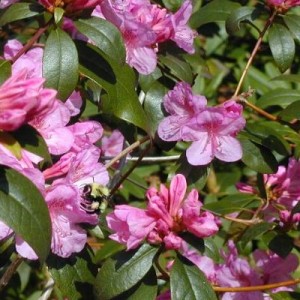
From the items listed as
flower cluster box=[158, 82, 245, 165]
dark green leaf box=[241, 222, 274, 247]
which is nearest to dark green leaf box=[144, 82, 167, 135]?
flower cluster box=[158, 82, 245, 165]

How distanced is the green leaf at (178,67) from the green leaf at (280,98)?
37cm

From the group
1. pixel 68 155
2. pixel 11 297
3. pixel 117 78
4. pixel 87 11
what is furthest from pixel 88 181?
pixel 11 297

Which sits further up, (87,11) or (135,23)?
(87,11)

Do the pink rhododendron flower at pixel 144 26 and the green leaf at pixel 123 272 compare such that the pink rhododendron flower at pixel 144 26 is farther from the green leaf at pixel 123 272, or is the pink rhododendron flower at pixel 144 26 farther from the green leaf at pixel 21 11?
the green leaf at pixel 123 272

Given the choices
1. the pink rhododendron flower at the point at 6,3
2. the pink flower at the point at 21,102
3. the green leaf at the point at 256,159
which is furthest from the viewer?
the green leaf at the point at 256,159

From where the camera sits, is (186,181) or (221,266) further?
(221,266)

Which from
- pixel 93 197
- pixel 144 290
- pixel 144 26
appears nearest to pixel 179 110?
pixel 144 26

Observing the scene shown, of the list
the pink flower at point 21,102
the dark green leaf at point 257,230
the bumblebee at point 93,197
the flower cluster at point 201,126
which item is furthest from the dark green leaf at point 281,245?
the pink flower at point 21,102

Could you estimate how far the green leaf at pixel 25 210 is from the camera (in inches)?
49.8

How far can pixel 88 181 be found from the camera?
1.64 metres

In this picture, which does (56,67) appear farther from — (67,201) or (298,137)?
(298,137)

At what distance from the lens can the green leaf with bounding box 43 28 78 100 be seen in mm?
1510

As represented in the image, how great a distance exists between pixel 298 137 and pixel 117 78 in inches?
22.1

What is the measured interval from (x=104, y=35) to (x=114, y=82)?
0.38 feet
